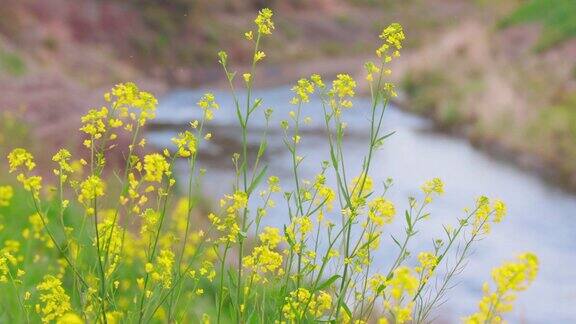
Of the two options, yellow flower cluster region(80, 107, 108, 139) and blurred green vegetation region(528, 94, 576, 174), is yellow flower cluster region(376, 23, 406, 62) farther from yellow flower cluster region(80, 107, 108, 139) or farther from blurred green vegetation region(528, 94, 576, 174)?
blurred green vegetation region(528, 94, 576, 174)

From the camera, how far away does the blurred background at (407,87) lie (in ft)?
35.7

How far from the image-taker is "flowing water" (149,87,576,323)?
9.31m

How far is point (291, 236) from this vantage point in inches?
95.0

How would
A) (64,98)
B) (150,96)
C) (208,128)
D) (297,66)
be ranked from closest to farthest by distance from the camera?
(150,96) < (64,98) < (208,128) < (297,66)

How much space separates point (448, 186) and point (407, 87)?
785cm

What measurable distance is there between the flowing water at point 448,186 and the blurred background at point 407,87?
0.03 meters

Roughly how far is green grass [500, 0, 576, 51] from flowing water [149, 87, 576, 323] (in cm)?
446

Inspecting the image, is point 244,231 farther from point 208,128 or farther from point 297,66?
point 297,66

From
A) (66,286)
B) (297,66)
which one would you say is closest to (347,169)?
(66,286)

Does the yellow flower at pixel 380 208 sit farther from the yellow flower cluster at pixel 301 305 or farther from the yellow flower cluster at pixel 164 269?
the yellow flower cluster at pixel 164 269

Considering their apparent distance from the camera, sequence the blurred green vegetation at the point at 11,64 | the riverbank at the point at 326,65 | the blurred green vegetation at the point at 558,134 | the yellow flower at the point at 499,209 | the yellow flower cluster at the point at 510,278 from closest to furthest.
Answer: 1. the yellow flower cluster at the point at 510,278
2. the yellow flower at the point at 499,209
3. the blurred green vegetation at the point at 558,134
4. the riverbank at the point at 326,65
5. the blurred green vegetation at the point at 11,64

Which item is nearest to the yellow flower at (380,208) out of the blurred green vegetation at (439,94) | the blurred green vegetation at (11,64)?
the blurred green vegetation at (11,64)

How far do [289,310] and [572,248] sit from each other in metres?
8.67

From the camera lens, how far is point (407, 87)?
2083 cm
